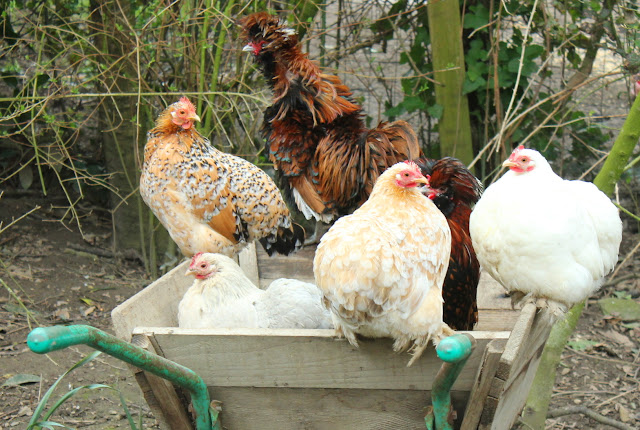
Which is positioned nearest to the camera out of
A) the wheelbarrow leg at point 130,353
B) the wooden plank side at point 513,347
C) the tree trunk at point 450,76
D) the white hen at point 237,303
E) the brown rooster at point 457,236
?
the wheelbarrow leg at point 130,353

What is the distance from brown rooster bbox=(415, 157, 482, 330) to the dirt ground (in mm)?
1192

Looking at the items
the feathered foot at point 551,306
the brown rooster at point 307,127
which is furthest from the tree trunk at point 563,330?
the brown rooster at point 307,127

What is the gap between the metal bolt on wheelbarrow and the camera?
121cm

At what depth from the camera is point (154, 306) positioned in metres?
2.27

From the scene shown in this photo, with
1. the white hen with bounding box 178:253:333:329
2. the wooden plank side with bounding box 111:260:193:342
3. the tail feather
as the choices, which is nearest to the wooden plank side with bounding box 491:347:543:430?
the white hen with bounding box 178:253:333:329

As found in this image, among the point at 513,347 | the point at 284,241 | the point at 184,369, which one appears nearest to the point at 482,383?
the point at 513,347

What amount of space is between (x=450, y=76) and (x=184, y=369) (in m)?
2.61

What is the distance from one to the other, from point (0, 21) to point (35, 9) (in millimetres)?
226

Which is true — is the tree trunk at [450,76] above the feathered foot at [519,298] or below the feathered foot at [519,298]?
above

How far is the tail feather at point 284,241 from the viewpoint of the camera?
3.08 m

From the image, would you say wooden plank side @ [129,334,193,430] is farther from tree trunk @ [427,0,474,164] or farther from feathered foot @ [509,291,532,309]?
tree trunk @ [427,0,474,164]

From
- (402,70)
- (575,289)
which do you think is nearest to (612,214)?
(575,289)

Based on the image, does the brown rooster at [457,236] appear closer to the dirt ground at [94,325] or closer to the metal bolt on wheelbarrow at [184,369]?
the metal bolt on wheelbarrow at [184,369]

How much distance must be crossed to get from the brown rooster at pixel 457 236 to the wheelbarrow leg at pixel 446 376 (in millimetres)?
680
